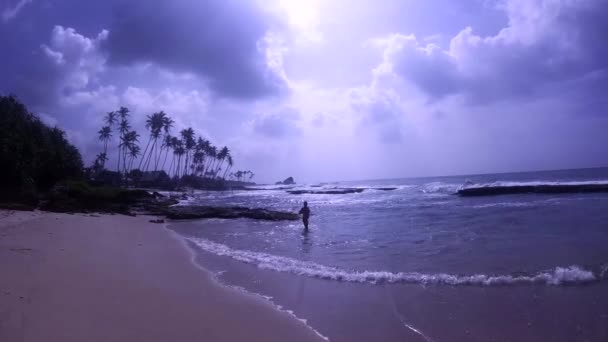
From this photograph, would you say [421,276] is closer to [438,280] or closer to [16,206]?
[438,280]

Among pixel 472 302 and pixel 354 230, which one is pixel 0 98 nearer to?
pixel 354 230

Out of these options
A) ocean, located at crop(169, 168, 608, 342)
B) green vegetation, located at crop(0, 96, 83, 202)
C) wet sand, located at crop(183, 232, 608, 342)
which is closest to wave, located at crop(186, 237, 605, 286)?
ocean, located at crop(169, 168, 608, 342)

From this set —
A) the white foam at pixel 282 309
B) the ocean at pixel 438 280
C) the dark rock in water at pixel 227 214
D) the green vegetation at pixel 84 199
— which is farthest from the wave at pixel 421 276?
the green vegetation at pixel 84 199

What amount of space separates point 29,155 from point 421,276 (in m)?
26.0

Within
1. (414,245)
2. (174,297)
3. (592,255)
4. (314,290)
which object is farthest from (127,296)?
(592,255)

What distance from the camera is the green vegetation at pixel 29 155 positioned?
21.3 meters

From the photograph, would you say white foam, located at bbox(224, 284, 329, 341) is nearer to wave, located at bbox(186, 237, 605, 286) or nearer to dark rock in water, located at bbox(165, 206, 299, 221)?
wave, located at bbox(186, 237, 605, 286)

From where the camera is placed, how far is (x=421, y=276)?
7.11m

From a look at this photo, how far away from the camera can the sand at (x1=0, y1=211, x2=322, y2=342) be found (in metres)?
4.35

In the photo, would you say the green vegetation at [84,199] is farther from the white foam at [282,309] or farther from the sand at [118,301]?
the white foam at [282,309]

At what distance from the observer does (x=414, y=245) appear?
10625 mm

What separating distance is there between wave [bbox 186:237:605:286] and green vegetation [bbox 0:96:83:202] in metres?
18.2

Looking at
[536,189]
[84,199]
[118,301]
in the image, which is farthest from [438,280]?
[536,189]

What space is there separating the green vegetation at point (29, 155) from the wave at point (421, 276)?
18246mm
